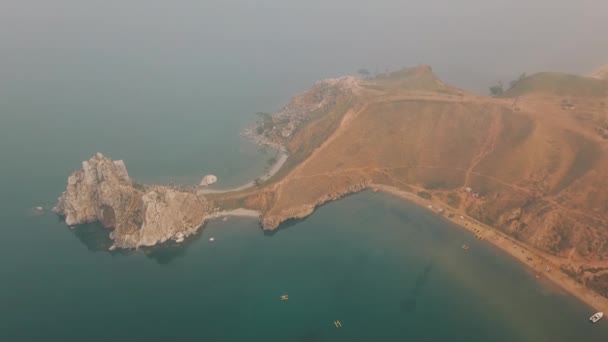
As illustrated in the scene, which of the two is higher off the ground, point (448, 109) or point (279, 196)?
point (448, 109)

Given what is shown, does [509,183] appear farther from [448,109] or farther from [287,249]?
[287,249]

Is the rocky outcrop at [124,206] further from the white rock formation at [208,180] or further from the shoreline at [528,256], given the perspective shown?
the shoreline at [528,256]

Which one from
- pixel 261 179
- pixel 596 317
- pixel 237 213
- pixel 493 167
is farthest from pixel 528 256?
pixel 261 179

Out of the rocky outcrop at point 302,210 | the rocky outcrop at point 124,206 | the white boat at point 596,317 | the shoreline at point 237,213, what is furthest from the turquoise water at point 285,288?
the rocky outcrop at point 124,206

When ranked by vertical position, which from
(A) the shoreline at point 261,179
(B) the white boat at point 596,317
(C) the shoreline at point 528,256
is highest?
(A) the shoreline at point 261,179

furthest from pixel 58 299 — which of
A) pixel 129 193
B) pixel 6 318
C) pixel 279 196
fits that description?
pixel 279 196

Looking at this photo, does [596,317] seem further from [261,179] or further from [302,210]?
[261,179]

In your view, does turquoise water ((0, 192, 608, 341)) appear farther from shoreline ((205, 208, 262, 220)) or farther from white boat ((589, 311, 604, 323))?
shoreline ((205, 208, 262, 220))
